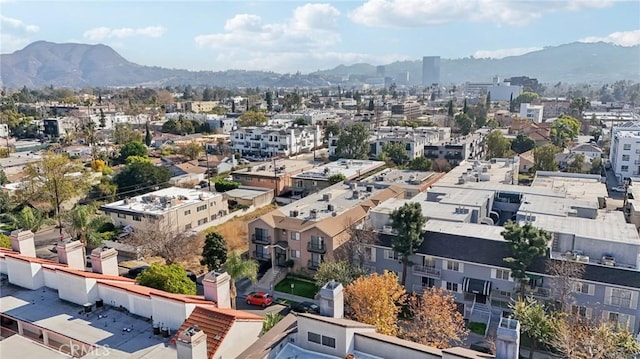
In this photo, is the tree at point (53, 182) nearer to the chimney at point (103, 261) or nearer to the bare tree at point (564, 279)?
the chimney at point (103, 261)

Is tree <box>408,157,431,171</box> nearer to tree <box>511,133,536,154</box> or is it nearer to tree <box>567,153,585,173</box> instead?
tree <box>567,153,585,173</box>

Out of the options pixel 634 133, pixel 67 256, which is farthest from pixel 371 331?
pixel 634 133

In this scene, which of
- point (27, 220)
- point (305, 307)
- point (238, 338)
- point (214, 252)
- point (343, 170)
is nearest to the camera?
point (238, 338)

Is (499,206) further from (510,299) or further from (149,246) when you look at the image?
(149,246)

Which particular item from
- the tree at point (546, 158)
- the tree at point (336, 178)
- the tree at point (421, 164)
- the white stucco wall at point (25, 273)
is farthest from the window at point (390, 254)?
the tree at point (546, 158)

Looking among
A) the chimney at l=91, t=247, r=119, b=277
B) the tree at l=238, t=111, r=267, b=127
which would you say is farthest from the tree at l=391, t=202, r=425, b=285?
the tree at l=238, t=111, r=267, b=127

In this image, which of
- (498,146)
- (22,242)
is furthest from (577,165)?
(22,242)

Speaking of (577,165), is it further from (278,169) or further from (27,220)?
(27,220)
